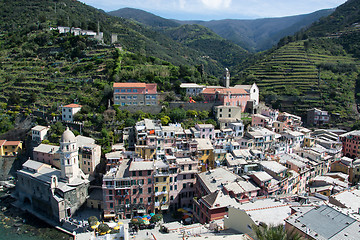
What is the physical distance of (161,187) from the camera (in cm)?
3106

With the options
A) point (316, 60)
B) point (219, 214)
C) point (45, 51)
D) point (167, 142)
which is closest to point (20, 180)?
point (167, 142)

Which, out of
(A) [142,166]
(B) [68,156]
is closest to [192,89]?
(A) [142,166]

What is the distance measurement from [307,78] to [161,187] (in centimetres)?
5312

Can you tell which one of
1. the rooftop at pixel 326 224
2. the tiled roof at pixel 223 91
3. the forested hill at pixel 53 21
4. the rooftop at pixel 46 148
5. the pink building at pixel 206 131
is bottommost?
the rooftop at pixel 46 148

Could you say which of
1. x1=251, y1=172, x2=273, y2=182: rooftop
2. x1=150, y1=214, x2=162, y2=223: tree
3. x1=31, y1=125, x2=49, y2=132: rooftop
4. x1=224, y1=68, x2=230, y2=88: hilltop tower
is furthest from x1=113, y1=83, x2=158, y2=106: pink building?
x1=251, y1=172, x2=273, y2=182: rooftop

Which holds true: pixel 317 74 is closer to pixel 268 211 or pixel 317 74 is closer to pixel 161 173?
pixel 161 173

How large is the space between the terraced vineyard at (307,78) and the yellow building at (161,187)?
37.9 meters

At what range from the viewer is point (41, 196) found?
33125mm

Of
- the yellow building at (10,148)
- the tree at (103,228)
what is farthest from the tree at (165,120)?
the yellow building at (10,148)

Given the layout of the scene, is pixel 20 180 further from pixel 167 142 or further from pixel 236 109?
pixel 236 109

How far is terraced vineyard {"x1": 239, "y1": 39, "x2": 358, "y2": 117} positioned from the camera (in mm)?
60156

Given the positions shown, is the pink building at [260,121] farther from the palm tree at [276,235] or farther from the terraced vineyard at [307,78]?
the palm tree at [276,235]

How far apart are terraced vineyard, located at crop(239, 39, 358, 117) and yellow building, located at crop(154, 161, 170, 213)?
124 ft

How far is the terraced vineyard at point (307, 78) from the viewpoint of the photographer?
197 ft
